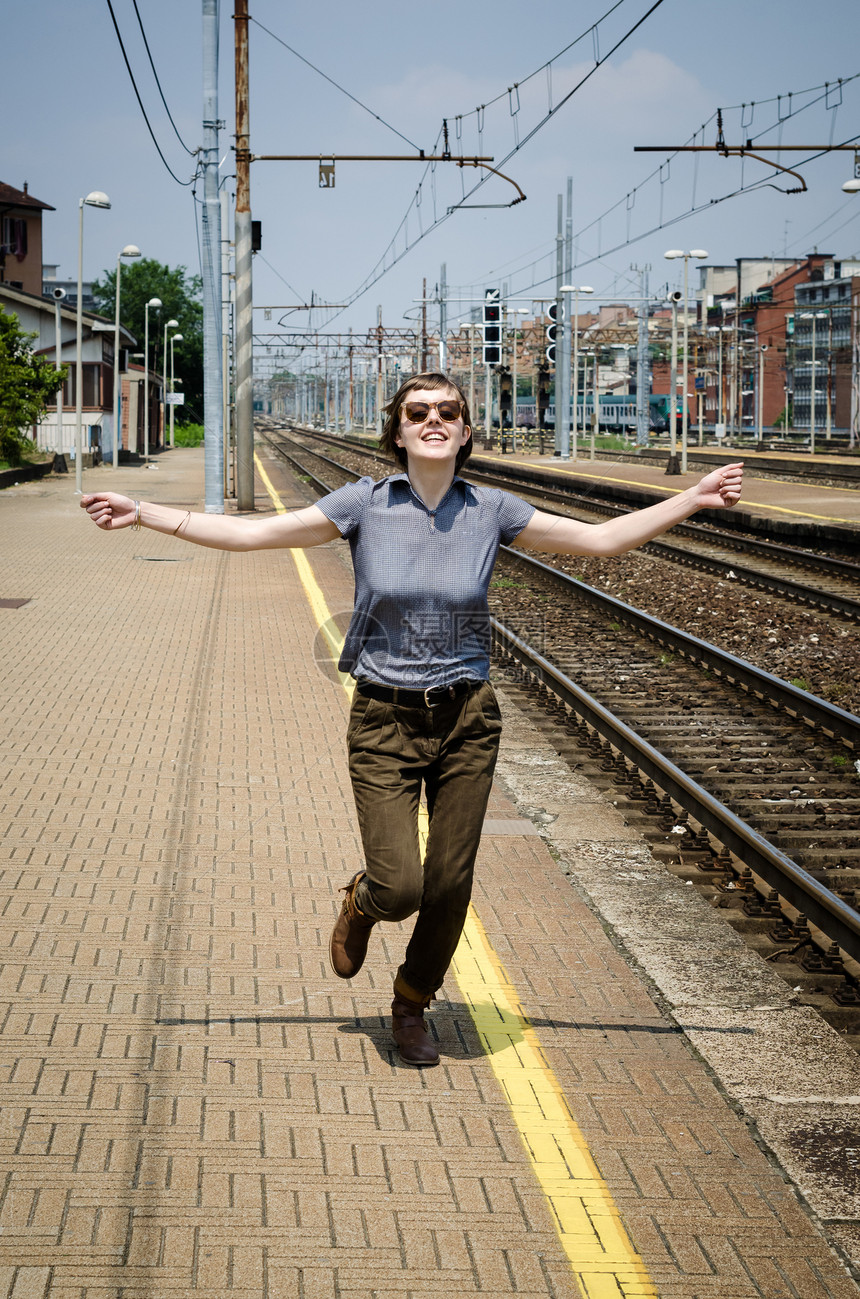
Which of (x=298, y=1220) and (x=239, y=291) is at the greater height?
(x=239, y=291)

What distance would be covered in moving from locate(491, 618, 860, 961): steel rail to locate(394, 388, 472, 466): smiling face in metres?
2.44

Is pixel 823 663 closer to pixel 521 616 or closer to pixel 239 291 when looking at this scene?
pixel 521 616

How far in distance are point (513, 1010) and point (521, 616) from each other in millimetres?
10880

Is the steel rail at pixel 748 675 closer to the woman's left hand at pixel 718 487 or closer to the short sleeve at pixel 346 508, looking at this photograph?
the woman's left hand at pixel 718 487

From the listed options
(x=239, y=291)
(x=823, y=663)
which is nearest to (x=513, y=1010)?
(x=823, y=663)

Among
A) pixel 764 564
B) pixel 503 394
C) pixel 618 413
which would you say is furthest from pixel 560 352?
pixel 618 413

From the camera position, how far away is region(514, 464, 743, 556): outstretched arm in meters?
4.11

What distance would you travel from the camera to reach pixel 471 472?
42.8 m

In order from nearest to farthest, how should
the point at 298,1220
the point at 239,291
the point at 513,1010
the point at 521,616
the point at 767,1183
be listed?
the point at 298,1220
the point at 767,1183
the point at 513,1010
the point at 521,616
the point at 239,291

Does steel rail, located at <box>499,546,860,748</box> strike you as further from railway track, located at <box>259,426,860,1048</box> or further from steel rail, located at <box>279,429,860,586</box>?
steel rail, located at <box>279,429,860,586</box>

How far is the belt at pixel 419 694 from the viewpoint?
3.95 metres

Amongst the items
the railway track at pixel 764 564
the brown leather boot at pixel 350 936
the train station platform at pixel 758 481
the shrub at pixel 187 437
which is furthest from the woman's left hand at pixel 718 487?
the shrub at pixel 187 437

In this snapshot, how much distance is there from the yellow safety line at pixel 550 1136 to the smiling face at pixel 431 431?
1176 millimetres

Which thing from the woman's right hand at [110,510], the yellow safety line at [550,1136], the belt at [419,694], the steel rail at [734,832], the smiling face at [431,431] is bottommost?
the yellow safety line at [550,1136]
